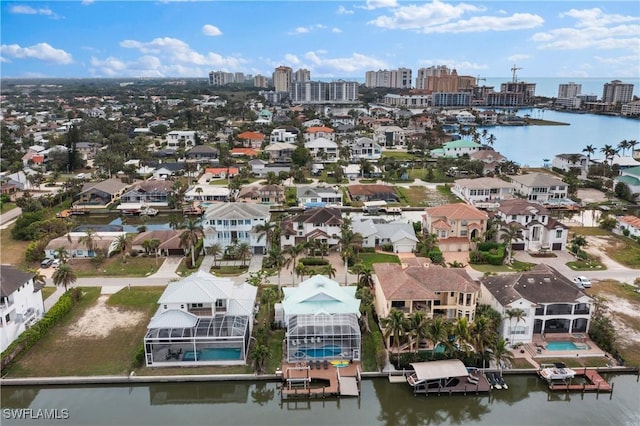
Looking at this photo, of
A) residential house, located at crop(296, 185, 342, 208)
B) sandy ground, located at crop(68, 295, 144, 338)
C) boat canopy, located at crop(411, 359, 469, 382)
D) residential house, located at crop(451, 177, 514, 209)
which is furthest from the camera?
residential house, located at crop(296, 185, 342, 208)

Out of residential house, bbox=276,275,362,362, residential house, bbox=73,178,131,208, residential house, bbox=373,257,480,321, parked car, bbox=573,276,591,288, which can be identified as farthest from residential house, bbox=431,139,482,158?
residential house, bbox=276,275,362,362

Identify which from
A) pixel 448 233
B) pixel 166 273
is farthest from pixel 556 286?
pixel 166 273

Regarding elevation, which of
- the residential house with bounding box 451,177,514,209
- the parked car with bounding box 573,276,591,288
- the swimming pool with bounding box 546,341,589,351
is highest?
the residential house with bounding box 451,177,514,209

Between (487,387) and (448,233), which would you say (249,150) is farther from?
(487,387)

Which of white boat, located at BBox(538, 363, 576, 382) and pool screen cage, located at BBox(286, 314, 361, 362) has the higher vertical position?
pool screen cage, located at BBox(286, 314, 361, 362)

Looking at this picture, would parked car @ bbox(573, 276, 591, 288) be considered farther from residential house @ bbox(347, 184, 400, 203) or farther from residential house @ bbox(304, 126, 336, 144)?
residential house @ bbox(304, 126, 336, 144)

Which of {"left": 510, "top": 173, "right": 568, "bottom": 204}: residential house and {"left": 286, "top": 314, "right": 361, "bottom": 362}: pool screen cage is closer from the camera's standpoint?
{"left": 286, "top": 314, "right": 361, "bottom": 362}: pool screen cage

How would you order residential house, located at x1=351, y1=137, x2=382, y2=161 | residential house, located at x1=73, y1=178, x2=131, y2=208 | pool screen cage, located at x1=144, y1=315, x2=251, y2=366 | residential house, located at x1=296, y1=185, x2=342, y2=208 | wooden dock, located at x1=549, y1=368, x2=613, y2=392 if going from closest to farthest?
wooden dock, located at x1=549, y1=368, x2=613, y2=392 → pool screen cage, located at x1=144, y1=315, x2=251, y2=366 → residential house, located at x1=296, y1=185, x2=342, y2=208 → residential house, located at x1=73, y1=178, x2=131, y2=208 → residential house, located at x1=351, y1=137, x2=382, y2=161
